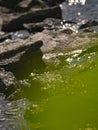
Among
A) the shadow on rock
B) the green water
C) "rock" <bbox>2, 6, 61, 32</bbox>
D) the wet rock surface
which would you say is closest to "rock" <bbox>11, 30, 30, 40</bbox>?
the wet rock surface

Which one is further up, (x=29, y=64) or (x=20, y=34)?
(x=29, y=64)

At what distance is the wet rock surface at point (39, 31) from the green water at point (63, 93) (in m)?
0.81

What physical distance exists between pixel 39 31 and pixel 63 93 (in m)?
11.7

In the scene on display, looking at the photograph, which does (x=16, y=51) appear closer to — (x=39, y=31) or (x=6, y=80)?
(x=6, y=80)

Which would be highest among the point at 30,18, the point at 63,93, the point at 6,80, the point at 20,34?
the point at 6,80

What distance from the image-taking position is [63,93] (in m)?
15.0

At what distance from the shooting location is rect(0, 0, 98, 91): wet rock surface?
59.7 ft

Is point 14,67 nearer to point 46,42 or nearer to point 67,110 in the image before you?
point 46,42

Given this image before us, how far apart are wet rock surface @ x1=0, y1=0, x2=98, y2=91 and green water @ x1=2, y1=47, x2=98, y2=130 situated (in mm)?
811

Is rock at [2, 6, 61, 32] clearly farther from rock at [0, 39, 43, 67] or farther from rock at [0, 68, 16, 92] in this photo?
rock at [0, 68, 16, 92]

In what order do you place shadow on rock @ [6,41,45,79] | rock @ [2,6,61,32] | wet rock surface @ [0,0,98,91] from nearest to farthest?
shadow on rock @ [6,41,45,79], wet rock surface @ [0,0,98,91], rock @ [2,6,61,32]

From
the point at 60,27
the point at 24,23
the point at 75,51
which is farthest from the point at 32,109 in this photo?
the point at 24,23

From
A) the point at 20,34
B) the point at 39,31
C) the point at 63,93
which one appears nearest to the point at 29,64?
the point at 63,93

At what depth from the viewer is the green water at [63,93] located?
12844 mm
